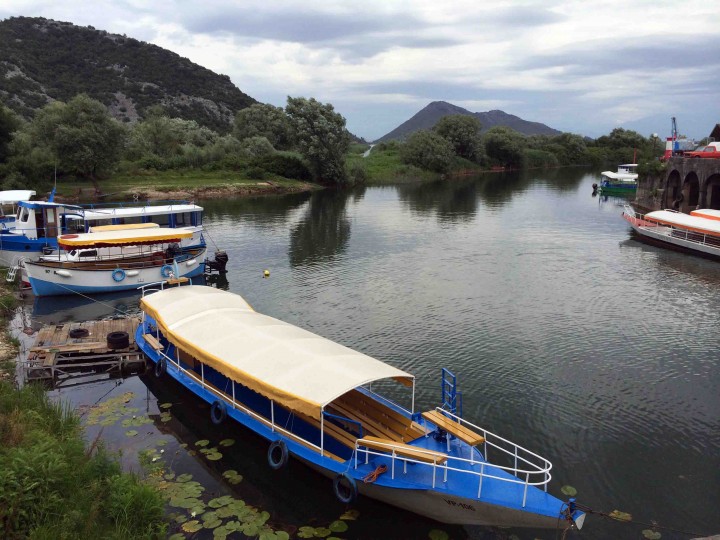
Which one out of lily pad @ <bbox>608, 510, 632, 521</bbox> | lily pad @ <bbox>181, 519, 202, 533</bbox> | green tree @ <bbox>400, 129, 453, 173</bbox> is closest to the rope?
lily pad @ <bbox>181, 519, 202, 533</bbox>

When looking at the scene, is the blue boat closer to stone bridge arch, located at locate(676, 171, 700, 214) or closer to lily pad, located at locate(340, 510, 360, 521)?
lily pad, located at locate(340, 510, 360, 521)

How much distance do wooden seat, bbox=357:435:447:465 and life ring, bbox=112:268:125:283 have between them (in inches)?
999

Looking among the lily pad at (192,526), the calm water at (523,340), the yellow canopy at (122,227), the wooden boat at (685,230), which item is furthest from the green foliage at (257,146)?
the lily pad at (192,526)

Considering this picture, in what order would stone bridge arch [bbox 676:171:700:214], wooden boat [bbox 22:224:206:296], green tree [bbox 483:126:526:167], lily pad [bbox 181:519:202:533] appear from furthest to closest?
1. green tree [bbox 483:126:526:167]
2. stone bridge arch [bbox 676:171:700:214]
3. wooden boat [bbox 22:224:206:296]
4. lily pad [bbox 181:519:202:533]

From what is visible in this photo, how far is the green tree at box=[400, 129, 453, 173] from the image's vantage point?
5074 inches

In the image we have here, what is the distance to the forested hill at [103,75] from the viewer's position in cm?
14551

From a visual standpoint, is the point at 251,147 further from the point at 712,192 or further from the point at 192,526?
the point at 192,526

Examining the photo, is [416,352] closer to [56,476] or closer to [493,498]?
[493,498]

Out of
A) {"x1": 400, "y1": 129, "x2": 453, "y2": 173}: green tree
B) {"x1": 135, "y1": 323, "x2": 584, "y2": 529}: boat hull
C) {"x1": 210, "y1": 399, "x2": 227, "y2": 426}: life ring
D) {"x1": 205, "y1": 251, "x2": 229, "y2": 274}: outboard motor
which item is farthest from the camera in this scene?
{"x1": 400, "y1": 129, "x2": 453, "y2": 173}: green tree

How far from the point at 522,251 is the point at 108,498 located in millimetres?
41926

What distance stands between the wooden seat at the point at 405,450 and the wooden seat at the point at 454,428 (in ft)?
2.74

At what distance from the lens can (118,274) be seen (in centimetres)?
3562

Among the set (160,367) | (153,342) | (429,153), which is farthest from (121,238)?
(429,153)

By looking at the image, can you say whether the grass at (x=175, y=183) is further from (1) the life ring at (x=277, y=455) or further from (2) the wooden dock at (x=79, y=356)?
(1) the life ring at (x=277, y=455)
